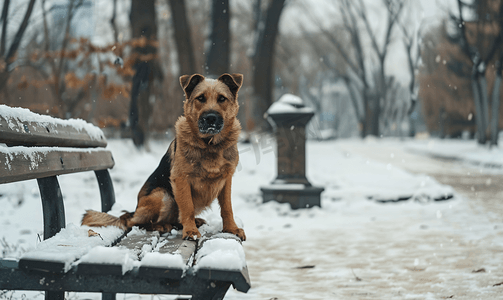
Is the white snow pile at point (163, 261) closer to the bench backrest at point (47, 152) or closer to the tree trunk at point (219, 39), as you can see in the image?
the bench backrest at point (47, 152)

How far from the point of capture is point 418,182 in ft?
33.6

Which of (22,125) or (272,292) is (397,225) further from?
(22,125)

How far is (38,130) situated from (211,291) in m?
1.39

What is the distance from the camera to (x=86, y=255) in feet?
6.81

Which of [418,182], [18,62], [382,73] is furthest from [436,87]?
[18,62]

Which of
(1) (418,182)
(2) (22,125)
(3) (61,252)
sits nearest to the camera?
(3) (61,252)

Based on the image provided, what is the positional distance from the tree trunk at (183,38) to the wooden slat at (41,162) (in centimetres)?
1085

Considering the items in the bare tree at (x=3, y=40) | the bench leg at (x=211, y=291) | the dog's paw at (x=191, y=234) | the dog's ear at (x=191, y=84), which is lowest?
the dog's paw at (x=191, y=234)

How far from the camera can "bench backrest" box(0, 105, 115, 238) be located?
234 cm

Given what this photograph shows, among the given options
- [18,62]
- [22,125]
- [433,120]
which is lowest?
[433,120]

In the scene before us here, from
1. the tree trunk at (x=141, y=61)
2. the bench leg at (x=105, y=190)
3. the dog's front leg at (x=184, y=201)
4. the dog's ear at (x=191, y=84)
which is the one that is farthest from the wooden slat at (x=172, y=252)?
the tree trunk at (x=141, y=61)

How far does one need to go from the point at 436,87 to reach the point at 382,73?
883 centimetres

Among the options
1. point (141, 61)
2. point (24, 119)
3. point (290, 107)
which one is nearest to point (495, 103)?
point (290, 107)

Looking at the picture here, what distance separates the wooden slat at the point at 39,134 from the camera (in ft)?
7.66
